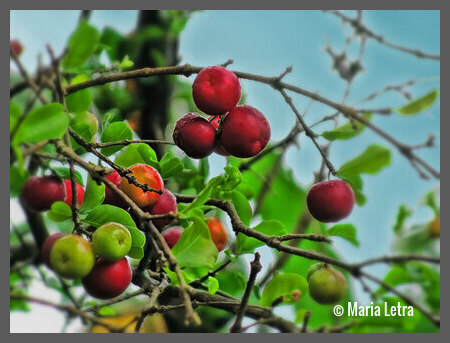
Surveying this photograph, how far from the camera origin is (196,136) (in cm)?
66

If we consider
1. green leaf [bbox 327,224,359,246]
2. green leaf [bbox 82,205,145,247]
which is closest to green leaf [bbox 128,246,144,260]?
green leaf [bbox 82,205,145,247]

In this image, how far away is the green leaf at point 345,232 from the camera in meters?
0.72

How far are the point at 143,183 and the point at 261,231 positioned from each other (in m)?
0.17

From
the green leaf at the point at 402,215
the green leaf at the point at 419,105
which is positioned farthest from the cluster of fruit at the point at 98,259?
the green leaf at the point at 402,215

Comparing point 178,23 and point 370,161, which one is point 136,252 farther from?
point 178,23

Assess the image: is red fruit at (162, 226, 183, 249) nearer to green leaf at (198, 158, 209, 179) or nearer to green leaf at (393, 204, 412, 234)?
green leaf at (198, 158, 209, 179)

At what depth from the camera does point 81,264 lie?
1.90 ft

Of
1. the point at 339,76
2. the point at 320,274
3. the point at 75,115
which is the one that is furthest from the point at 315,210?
the point at 339,76

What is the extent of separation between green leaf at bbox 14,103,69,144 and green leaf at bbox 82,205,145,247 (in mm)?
103

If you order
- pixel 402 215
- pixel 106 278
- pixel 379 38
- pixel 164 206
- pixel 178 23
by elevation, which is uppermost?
pixel 178 23

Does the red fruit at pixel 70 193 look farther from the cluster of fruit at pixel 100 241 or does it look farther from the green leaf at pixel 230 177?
→ the green leaf at pixel 230 177

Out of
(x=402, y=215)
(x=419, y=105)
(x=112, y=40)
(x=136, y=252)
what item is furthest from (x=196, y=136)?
(x=112, y=40)

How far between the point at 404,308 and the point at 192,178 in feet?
1.16

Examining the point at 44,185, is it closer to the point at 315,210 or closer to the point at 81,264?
the point at 81,264
